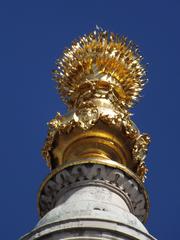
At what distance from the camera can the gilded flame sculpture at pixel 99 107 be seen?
17.8 meters

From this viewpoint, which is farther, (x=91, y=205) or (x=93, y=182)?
(x=93, y=182)

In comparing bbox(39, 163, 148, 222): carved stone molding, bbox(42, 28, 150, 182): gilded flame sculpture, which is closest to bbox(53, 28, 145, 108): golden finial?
bbox(42, 28, 150, 182): gilded flame sculpture

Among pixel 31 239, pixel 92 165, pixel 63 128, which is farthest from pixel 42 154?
pixel 31 239

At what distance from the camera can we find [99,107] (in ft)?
60.5

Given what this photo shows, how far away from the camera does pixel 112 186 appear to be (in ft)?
Result: 53.1

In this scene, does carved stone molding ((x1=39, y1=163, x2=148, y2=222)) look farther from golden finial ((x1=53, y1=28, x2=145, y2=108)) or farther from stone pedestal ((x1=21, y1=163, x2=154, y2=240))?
golden finial ((x1=53, y1=28, x2=145, y2=108))

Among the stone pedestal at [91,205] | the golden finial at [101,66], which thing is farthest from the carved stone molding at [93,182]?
the golden finial at [101,66]

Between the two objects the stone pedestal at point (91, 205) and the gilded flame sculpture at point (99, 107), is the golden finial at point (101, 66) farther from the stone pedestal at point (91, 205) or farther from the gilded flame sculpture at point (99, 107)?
the stone pedestal at point (91, 205)

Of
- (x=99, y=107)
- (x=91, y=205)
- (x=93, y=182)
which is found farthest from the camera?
(x=99, y=107)

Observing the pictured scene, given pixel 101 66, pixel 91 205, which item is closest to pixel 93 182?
pixel 91 205

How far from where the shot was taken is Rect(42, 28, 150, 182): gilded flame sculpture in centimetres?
1775

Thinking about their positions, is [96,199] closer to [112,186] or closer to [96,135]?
[112,186]

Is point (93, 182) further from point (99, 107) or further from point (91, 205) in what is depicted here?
point (99, 107)

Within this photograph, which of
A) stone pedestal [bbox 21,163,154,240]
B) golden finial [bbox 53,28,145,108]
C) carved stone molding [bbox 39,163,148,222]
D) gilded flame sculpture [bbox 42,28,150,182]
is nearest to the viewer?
stone pedestal [bbox 21,163,154,240]
